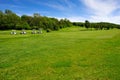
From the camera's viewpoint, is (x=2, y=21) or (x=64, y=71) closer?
(x=64, y=71)

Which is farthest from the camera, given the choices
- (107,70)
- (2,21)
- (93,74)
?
(2,21)

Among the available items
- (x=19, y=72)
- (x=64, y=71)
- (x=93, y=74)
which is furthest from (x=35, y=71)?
(x=93, y=74)

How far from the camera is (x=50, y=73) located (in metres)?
8.12

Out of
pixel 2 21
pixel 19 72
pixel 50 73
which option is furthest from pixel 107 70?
pixel 2 21

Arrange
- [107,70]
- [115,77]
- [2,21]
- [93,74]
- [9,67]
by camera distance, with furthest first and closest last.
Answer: [2,21]
[9,67]
[107,70]
[93,74]
[115,77]

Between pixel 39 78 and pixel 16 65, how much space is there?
3.03 m

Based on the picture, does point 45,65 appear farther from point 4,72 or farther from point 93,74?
point 93,74

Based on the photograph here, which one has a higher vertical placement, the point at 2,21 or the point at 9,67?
the point at 2,21

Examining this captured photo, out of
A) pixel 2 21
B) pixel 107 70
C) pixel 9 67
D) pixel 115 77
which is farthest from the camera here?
pixel 2 21

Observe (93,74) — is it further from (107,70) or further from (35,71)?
(35,71)

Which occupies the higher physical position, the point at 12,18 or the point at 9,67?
the point at 12,18

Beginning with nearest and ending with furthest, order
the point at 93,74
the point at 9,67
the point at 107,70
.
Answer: the point at 93,74
the point at 107,70
the point at 9,67

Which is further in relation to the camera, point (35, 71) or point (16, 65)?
point (16, 65)

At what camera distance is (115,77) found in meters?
7.33
